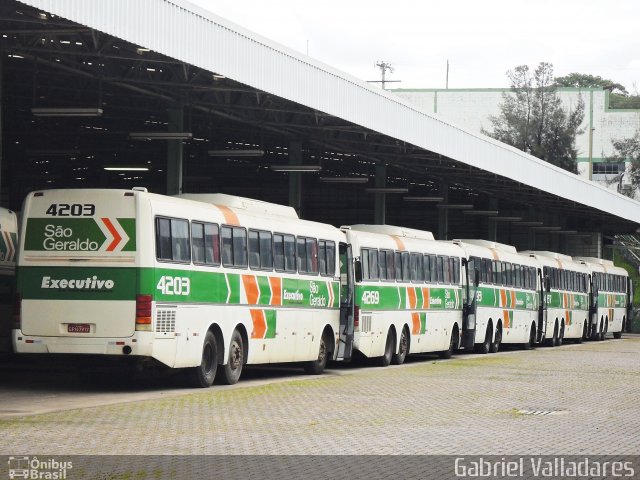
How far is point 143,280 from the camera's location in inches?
797

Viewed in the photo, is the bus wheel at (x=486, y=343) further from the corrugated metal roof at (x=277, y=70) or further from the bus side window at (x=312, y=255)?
the bus side window at (x=312, y=255)

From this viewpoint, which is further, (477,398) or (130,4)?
(130,4)

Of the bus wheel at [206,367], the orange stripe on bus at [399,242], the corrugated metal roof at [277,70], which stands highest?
the corrugated metal roof at [277,70]

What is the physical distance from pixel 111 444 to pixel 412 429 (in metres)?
3.84

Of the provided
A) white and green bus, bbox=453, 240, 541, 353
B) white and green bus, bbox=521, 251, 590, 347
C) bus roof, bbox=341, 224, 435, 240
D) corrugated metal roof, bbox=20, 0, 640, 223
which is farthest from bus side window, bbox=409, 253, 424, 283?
white and green bus, bbox=521, 251, 590, 347

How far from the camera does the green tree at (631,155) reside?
3743 inches

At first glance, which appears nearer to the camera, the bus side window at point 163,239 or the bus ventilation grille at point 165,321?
the bus ventilation grille at point 165,321

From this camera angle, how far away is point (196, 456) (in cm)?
1291

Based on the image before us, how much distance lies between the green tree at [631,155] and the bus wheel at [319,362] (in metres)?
70.3

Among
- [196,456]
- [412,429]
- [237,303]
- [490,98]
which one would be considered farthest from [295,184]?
[490,98]

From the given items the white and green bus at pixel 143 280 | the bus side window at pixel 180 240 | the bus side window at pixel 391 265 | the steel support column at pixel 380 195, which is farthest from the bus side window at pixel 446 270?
the bus side window at pixel 180 240

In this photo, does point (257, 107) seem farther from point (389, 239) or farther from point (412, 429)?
point (412, 429)

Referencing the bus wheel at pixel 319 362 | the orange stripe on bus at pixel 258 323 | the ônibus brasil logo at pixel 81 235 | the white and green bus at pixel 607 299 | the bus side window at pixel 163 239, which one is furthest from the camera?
the white and green bus at pixel 607 299

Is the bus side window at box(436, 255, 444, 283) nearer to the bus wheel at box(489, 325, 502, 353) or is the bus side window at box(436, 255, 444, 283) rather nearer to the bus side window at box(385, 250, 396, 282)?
the bus side window at box(385, 250, 396, 282)
